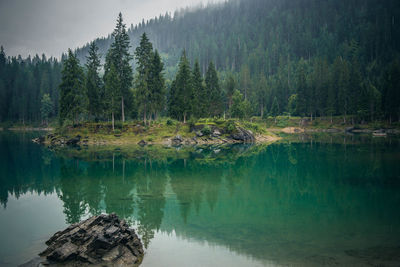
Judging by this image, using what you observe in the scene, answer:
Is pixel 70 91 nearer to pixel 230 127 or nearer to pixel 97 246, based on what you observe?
pixel 230 127

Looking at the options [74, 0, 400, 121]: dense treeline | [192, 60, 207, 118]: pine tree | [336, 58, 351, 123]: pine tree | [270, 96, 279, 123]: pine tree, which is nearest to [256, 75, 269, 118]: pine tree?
[74, 0, 400, 121]: dense treeline

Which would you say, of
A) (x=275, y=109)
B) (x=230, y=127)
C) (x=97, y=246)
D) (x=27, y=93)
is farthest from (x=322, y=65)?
(x=27, y=93)

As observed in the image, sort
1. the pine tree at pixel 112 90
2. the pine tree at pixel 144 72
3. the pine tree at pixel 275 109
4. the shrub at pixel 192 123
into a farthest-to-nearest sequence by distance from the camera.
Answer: the pine tree at pixel 275 109, the shrub at pixel 192 123, the pine tree at pixel 144 72, the pine tree at pixel 112 90

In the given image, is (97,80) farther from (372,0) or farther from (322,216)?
(372,0)

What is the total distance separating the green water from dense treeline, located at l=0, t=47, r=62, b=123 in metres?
98.9

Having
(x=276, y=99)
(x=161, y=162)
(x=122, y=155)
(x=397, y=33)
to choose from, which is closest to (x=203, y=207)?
(x=161, y=162)

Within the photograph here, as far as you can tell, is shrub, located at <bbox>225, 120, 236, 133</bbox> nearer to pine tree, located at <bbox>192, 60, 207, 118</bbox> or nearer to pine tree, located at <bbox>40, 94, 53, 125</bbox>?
pine tree, located at <bbox>192, 60, 207, 118</bbox>

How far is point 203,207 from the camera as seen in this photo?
61.9 ft

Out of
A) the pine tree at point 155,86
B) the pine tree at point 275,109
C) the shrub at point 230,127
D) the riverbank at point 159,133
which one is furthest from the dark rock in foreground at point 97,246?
the pine tree at point 275,109

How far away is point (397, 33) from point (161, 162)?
156222 mm

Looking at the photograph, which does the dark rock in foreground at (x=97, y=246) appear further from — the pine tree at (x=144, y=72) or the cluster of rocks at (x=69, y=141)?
the pine tree at (x=144, y=72)

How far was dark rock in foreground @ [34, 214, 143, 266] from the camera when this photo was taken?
11.0 m

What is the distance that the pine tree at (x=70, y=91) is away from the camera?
6212 centimetres

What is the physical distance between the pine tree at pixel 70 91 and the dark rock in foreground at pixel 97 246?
55625 mm
